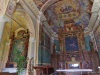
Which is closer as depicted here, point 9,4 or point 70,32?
point 9,4

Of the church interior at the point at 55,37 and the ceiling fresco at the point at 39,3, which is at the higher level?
the ceiling fresco at the point at 39,3

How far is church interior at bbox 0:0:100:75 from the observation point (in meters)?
8.70

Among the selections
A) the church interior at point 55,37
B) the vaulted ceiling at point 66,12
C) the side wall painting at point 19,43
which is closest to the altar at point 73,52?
the church interior at point 55,37

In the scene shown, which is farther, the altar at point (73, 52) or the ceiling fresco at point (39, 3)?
the altar at point (73, 52)

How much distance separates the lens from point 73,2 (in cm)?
1071

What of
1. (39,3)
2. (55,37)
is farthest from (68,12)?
(39,3)

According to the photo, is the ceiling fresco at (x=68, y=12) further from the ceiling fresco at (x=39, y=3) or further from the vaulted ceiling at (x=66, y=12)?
the ceiling fresco at (x=39, y=3)

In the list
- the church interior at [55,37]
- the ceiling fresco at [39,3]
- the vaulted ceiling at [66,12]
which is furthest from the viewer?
the vaulted ceiling at [66,12]

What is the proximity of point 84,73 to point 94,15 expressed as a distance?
5.74 m

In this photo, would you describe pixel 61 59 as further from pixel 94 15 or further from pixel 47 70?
pixel 47 70

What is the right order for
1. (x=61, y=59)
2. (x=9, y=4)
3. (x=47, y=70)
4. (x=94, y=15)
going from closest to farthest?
(x=47, y=70), (x=9, y=4), (x=94, y=15), (x=61, y=59)

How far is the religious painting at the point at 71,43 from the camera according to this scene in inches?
497

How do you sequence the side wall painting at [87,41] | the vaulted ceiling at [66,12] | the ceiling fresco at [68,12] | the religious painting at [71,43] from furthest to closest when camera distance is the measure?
the side wall painting at [87,41] < the religious painting at [71,43] < the ceiling fresco at [68,12] < the vaulted ceiling at [66,12]

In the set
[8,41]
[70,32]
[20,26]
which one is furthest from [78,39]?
[8,41]
